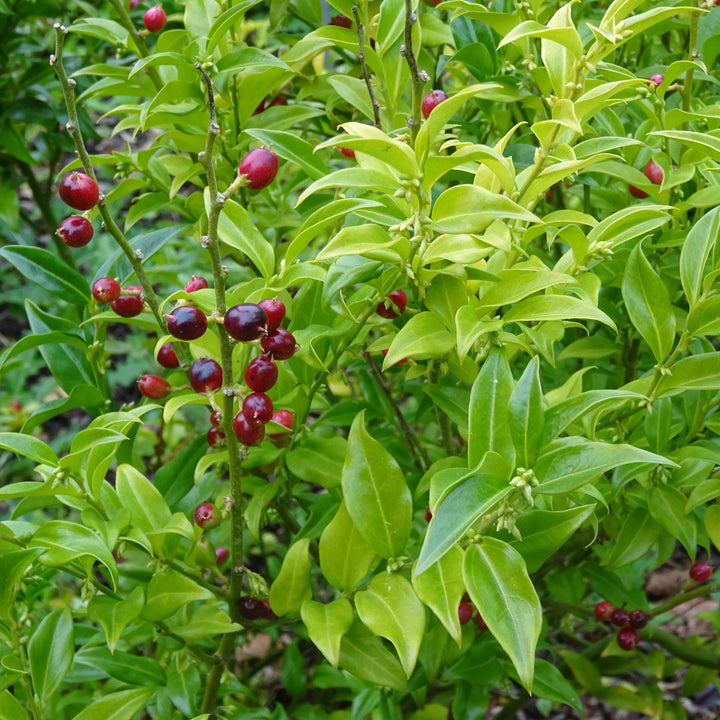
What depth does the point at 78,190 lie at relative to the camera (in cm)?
111

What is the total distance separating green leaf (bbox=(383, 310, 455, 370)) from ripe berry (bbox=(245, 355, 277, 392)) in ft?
0.46

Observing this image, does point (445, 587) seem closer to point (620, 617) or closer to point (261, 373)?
Result: point (261, 373)

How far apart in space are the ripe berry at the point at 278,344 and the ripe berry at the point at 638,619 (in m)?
1.10

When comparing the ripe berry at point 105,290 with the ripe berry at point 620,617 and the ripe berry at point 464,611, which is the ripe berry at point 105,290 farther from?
the ripe berry at point 620,617

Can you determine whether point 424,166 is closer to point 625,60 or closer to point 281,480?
point 281,480

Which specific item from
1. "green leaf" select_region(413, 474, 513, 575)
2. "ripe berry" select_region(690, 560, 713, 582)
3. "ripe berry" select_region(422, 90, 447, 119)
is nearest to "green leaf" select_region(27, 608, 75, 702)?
"green leaf" select_region(413, 474, 513, 575)

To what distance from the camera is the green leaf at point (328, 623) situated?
1017 mm

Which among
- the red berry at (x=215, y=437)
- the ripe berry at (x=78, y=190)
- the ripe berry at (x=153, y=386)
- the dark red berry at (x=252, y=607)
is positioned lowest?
the dark red berry at (x=252, y=607)

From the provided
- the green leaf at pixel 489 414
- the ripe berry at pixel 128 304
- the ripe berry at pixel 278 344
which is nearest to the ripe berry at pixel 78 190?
the ripe berry at pixel 128 304

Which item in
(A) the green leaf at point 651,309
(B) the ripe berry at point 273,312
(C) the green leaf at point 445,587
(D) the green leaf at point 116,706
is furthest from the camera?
(D) the green leaf at point 116,706

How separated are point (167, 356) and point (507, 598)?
2.21ft

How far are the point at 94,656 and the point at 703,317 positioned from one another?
3.54 ft

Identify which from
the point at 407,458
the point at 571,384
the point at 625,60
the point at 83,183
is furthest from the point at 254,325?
the point at 625,60

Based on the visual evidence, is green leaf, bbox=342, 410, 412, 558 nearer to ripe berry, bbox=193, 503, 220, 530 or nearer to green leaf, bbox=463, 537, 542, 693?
green leaf, bbox=463, 537, 542, 693
